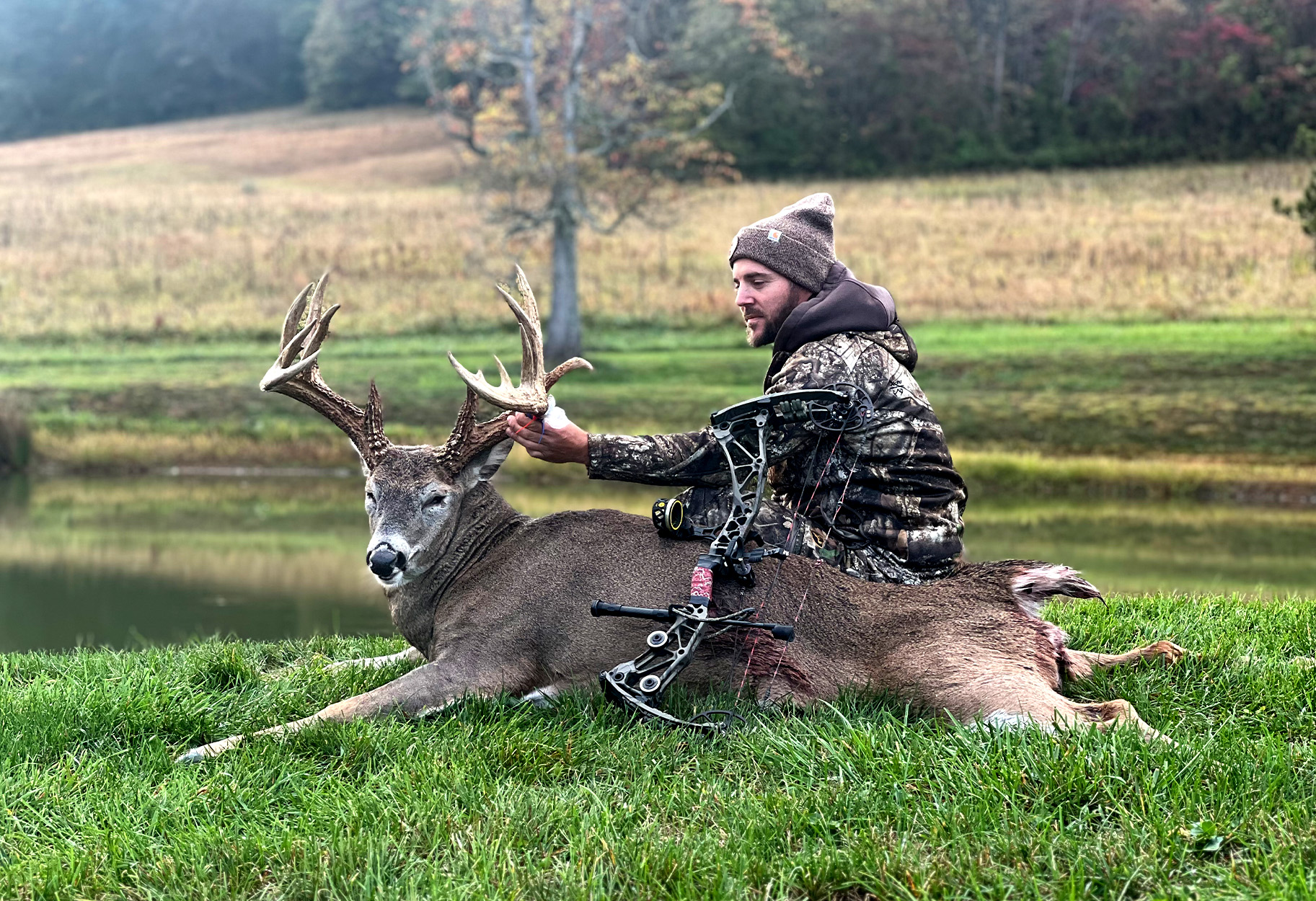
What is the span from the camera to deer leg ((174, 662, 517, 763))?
4754mm

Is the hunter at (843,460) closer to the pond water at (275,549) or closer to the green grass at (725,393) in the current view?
the pond water at (275,549)

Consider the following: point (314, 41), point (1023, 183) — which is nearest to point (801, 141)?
point (1023, 183)

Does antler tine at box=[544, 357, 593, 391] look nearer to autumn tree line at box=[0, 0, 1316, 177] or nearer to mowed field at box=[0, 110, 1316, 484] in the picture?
mowed field at box=[0, 110, 1316, 484]

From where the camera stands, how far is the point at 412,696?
503cm

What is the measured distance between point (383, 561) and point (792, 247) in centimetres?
206

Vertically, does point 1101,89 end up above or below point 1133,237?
above

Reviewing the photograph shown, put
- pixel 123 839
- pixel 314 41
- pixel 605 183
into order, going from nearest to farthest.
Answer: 1. pixel 123 839
2. pixel 605 183
3. pixel 314 41

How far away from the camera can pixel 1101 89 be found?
50938 millimetres

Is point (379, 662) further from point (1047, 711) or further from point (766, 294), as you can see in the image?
point (1047, 711)

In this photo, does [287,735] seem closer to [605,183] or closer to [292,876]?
[292,876]

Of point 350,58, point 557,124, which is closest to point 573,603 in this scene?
point 557,124

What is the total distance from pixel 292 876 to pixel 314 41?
263 feet

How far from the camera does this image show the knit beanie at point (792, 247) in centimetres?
556

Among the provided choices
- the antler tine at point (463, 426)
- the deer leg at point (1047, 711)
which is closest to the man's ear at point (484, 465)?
the antler tine at point (463, 426)
